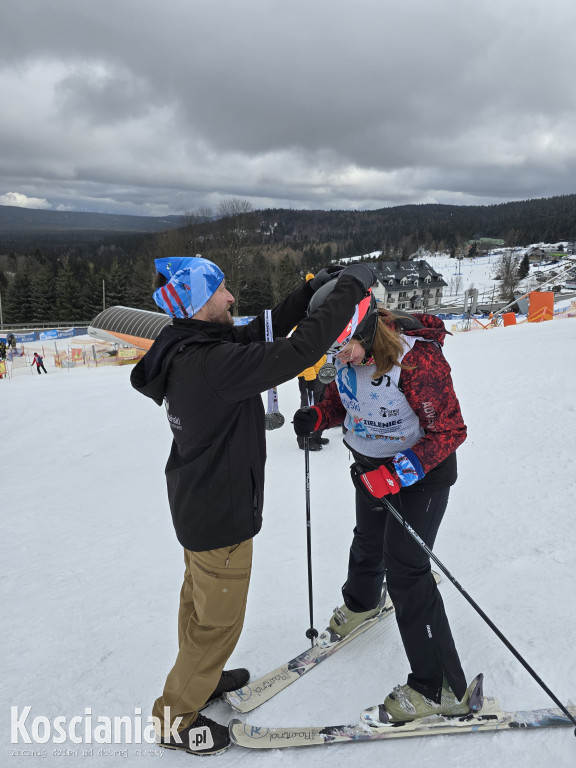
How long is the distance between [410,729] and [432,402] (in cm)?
158

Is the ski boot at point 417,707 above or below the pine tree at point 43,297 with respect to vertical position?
below

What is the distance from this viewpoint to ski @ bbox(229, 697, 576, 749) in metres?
2.11

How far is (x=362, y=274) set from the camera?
2020 millimetres

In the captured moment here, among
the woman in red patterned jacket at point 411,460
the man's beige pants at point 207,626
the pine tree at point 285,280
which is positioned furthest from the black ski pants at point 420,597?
the pine tree at point 285,280

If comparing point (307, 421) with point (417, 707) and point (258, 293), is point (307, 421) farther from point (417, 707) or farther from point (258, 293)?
point (258, 293)

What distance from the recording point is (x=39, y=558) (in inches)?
150

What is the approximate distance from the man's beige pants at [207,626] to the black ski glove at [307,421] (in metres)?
0.76

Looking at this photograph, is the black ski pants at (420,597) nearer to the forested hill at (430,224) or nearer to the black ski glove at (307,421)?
the black ski glove at (307,421)

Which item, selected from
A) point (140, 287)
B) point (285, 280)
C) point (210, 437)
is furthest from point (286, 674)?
point (140, 287)

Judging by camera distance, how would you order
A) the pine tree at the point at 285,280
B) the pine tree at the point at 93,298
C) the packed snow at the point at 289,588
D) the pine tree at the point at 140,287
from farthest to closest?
1. the pine tree at the point at 93,298
2. the pine tree at the point at 285,280
3. the pine tree at the point at 140,287
4. the packed snow at the point at 289,588

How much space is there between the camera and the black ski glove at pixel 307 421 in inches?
105

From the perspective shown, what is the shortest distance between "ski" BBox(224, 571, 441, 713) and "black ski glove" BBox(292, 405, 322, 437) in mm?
1265

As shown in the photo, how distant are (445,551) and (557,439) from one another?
2542 millimetres

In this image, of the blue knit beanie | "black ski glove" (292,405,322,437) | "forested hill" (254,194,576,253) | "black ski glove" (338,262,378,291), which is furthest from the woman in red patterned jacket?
"forested hill" (254,194,576,253)
